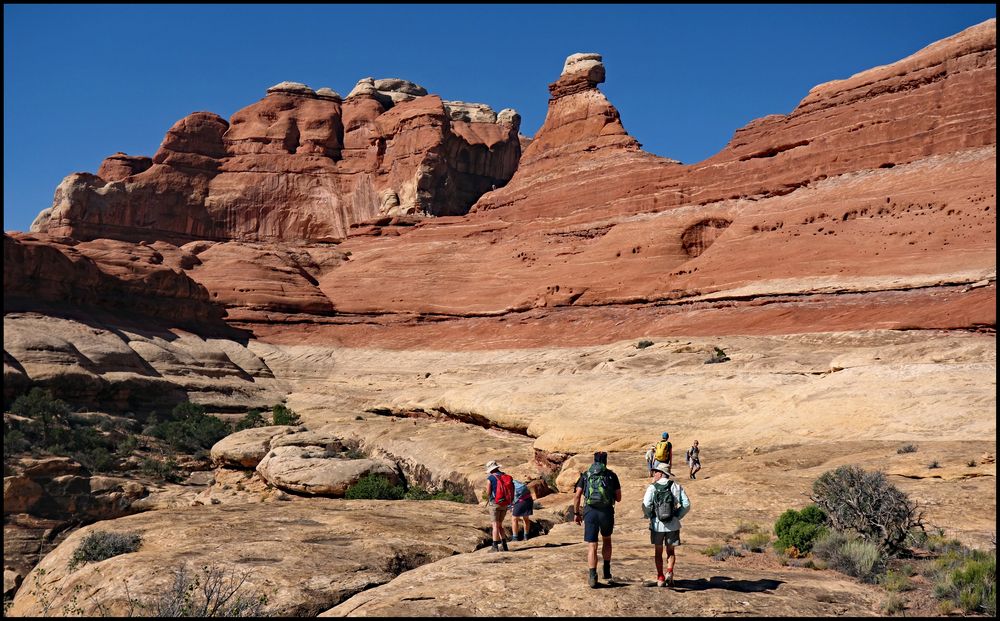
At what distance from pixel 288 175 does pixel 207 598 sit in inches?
3759

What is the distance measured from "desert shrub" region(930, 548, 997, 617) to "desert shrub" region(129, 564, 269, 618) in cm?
745

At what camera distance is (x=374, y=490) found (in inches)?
835

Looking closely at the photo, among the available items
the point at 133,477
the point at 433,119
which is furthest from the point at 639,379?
the point at 433,119

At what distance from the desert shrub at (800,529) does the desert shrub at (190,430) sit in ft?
92.6

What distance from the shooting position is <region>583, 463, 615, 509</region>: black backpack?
371 inches

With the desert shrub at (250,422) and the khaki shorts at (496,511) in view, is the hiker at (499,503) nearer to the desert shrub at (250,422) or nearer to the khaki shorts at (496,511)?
the khaki shorts at (496,511)

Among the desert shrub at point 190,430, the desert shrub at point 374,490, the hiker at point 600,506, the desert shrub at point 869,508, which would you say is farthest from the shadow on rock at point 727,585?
the desert shrub at point 190,430

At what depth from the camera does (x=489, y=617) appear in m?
8.03

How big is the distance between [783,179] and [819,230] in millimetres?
8271

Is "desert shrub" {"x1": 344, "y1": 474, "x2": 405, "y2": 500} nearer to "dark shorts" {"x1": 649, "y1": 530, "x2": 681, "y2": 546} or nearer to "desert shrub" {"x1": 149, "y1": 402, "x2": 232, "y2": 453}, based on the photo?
"dark shorts" {"x1": 649, "y1": 530, "x2": 681, "y2": 546}

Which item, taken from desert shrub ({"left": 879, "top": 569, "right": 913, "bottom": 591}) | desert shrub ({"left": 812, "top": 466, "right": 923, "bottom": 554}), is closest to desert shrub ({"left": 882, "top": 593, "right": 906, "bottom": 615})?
desert shrub ({"left": 879, "top": 569, "right": 913, "bottom": 591})

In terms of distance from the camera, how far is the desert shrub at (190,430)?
34.4 metres

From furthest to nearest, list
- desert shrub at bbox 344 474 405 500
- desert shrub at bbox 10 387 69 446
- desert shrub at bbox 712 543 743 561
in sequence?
desert shrub at bbox 10 387 69 446
desert shrub at bbox 344 474 405 500
desert shrub at bbox 712 543 743 561

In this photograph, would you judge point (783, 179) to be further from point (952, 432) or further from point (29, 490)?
point (29, 490)
